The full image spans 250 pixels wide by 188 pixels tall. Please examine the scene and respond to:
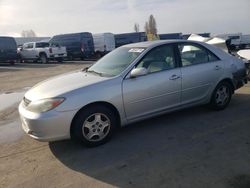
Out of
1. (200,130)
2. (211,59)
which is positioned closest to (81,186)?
(200,130)

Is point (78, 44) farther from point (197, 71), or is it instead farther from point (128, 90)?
point (128, 90)

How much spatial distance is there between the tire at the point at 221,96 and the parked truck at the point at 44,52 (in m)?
18.5

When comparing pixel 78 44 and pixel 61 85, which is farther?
pixel 78 44

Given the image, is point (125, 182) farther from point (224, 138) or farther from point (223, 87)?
point (223, 87)

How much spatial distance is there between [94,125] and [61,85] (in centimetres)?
83

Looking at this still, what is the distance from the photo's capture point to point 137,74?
4.34 metres

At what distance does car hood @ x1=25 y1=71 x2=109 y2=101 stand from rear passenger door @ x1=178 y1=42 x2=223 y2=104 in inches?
62.1

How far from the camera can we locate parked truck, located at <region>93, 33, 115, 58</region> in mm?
24750

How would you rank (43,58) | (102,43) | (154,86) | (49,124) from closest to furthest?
(49,124)
(154,86)
(43,58)
(102,43)

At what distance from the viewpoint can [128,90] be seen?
14.2 ft

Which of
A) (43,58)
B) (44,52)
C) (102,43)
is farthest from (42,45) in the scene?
(102,43)

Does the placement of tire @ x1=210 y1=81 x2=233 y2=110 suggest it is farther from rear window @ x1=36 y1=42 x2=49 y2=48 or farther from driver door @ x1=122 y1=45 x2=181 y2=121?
rear window @ x1=36 y1=42 x2=49 y2=48

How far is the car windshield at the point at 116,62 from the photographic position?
181 inches

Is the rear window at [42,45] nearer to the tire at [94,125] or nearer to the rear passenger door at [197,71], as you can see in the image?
the rear passenger door at [197,71]
